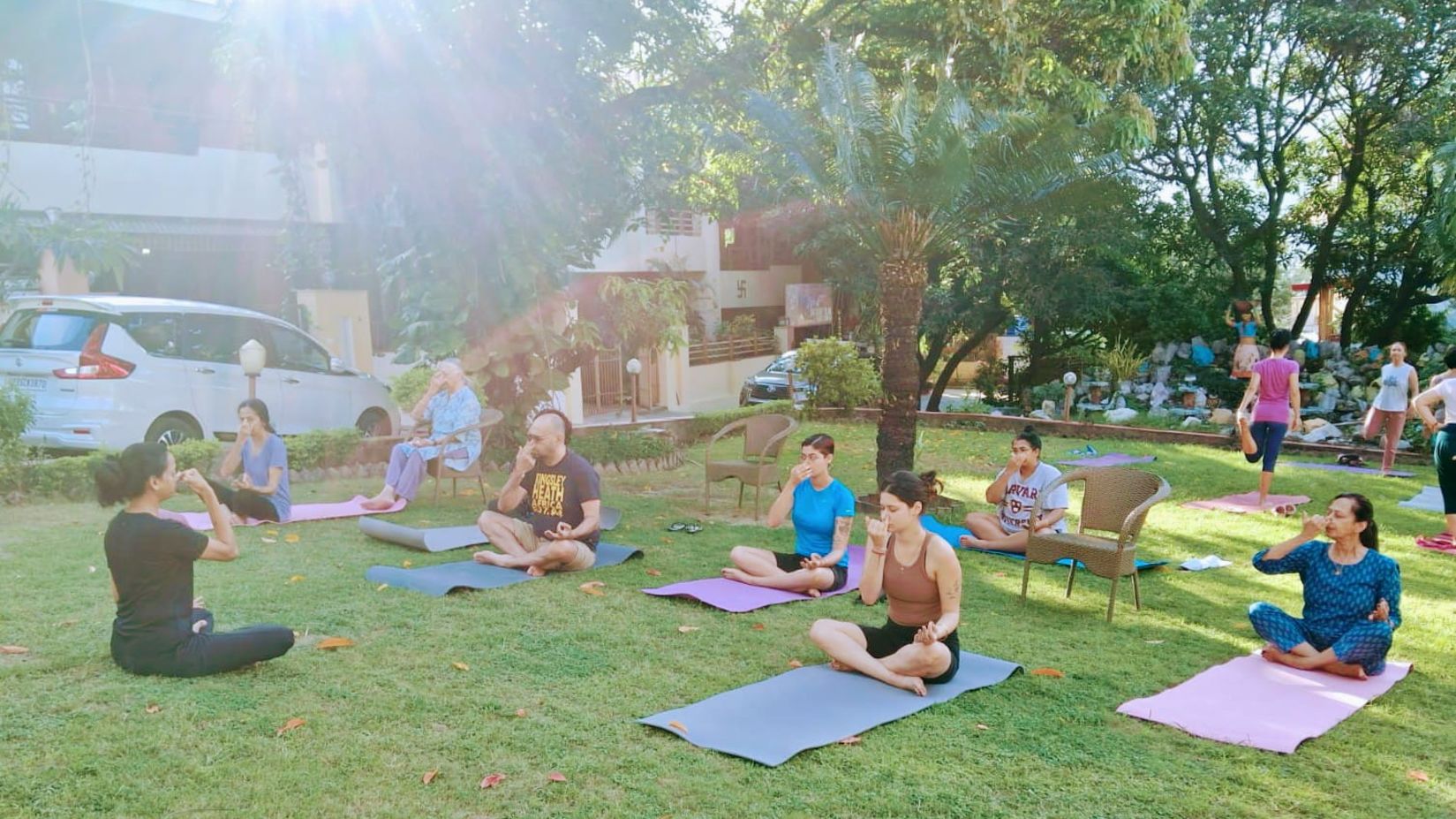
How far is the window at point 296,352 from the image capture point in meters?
12.8

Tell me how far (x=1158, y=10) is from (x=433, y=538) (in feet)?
28.8

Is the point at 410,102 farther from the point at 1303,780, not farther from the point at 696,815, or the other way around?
the point at 1303,780

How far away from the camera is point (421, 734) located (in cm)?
456

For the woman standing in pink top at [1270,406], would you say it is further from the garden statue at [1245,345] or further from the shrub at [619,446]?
the shrub at [619,446]

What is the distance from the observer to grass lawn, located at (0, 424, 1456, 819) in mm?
4043

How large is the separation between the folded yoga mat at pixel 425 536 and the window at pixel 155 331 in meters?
4.12

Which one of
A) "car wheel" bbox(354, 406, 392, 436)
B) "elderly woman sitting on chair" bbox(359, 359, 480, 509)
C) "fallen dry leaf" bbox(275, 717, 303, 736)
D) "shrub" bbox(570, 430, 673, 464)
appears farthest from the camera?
"car wheel" bbox(354, 406, 392, 436)

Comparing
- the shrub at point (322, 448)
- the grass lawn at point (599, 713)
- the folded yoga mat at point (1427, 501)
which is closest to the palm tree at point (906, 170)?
the grass lawn at point (599, 713)

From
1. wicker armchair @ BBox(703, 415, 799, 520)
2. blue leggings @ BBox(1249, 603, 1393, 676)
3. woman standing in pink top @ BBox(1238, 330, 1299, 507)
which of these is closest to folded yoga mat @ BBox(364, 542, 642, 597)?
wicker armchair @ BBox(703, 415, 799, 520)

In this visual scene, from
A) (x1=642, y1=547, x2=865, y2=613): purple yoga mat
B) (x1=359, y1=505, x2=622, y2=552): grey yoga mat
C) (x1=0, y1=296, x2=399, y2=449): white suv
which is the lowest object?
(x1=642, y1=547, x2=865, y2=613): purple yoga mat

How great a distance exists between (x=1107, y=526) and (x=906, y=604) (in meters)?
3.03

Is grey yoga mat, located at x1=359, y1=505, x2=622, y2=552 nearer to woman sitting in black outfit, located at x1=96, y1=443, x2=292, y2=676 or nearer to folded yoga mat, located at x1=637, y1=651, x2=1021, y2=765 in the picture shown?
woman sitting in black outfit, located at x1=96, y1=443, x2=292, y2=676

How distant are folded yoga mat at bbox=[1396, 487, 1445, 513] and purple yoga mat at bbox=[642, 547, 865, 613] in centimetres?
688

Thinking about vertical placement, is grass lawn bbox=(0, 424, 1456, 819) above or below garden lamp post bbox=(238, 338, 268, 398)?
below
